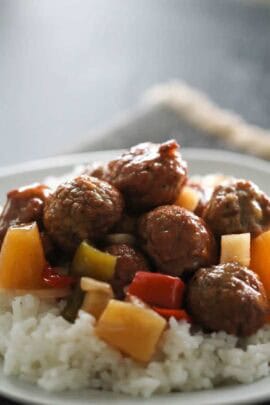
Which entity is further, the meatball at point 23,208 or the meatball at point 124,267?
the meatball at point 23,208

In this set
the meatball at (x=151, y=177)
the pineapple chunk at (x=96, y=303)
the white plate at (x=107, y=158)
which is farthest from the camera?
the meatball at (x=151, y=177)

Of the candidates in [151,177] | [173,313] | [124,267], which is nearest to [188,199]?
[151,177]

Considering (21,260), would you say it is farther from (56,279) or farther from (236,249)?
(236,249)

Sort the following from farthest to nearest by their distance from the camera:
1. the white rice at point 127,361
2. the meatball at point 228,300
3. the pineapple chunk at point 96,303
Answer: the pineapple chunk at point 96,303 → the meatball at point 228,300 → the white rice at point 127,361

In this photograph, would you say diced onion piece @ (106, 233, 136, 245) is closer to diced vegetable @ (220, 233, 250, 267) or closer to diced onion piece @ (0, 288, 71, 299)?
diced onion piece @ (0, 288, 71, 299)

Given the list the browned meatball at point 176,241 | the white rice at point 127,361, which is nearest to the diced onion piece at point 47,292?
the white rice at point 127,361

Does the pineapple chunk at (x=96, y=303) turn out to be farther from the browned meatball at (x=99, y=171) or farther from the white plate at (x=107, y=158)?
the browned meatball at (x=99, y=171)
